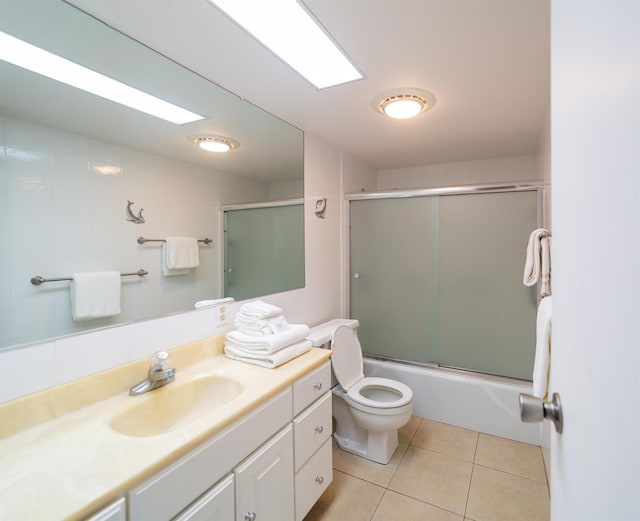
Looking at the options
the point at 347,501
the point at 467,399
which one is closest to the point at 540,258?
the point at 467,399

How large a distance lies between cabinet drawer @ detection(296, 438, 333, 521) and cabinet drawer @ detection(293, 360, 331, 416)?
0.28 metres

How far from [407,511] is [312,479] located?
56cm

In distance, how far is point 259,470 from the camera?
3.72 ft

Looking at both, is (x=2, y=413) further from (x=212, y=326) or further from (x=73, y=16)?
(x=73, y=16)

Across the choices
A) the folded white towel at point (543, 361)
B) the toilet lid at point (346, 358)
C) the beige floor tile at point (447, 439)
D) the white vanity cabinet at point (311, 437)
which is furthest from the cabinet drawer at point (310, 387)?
the beige floor tile at point (447, 439)

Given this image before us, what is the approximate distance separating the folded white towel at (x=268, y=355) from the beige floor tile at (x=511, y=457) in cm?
142

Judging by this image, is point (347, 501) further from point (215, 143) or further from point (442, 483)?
point (215, 143)

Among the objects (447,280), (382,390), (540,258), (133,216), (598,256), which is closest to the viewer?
(598,256)

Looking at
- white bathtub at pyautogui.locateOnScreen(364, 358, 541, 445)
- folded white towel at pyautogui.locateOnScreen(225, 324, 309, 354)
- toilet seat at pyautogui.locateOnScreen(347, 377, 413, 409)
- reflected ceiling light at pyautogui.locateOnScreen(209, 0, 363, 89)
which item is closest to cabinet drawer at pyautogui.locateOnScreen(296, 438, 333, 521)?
toilet seat at pyautogui.locateOnScreen(347, 377, 413, 409)

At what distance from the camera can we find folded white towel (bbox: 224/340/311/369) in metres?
1.41

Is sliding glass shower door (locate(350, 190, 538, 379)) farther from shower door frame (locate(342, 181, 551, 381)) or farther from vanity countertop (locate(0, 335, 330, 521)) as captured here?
vanity countertop (locate(0, 335, 330, 521))

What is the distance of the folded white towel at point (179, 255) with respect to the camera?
1427 millimetres

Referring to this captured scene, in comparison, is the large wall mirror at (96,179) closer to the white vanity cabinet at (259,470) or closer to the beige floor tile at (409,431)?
the white vanity cabinet at (259,470)

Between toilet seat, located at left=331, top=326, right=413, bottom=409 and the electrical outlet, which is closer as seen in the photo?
the electrical outlet
